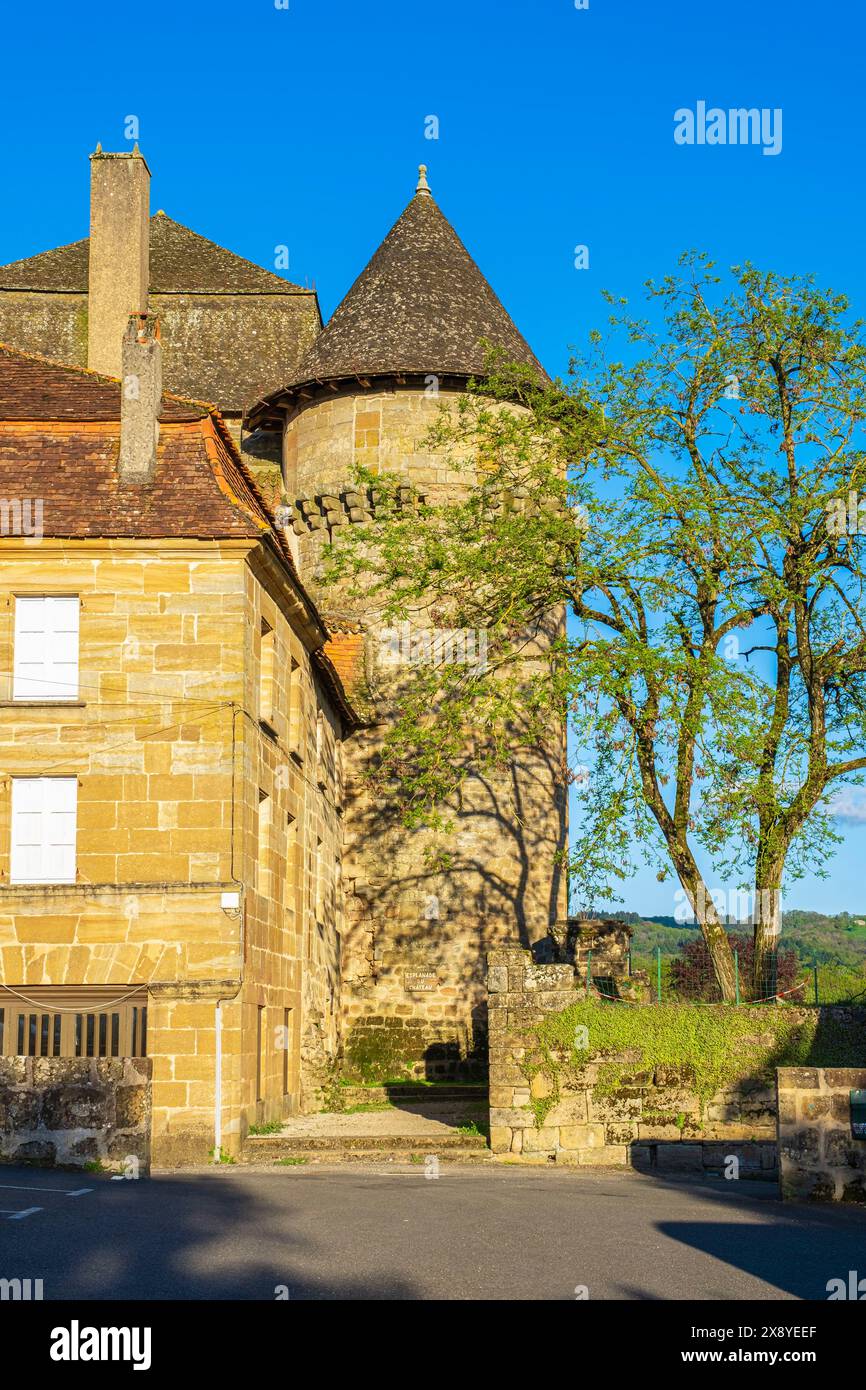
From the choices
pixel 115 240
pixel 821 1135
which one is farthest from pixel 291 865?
pixel 115 240

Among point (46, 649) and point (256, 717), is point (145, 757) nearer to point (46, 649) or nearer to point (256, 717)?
point (256, 717)

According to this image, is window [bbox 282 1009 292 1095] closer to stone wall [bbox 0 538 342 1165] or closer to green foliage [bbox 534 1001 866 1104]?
stone wall [bbox 0 538 342 1165]

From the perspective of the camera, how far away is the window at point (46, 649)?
17.8m

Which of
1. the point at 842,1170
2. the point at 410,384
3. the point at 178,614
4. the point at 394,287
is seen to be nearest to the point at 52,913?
the point at 178,614

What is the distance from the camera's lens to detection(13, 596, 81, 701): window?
58.3ft

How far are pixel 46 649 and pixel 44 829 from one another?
2044 mm

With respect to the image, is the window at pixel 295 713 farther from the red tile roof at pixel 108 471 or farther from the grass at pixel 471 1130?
the grass at pixel 471 1130

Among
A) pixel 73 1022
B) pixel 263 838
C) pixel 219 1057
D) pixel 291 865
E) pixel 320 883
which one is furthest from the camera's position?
pixel 320 883

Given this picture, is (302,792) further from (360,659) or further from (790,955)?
(790,955)

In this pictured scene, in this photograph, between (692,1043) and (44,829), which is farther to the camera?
(44,829)

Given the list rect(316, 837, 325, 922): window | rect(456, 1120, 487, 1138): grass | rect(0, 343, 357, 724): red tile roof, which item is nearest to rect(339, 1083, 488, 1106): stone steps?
→ rect(316, 837, 325, 922): window

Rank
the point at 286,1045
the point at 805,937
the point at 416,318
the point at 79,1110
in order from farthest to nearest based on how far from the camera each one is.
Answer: the point at 805,937 < the point at 416,318 < the point at 286,1045 < the point at 79,1110

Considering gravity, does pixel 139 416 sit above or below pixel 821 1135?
above

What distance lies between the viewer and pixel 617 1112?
16125mm
